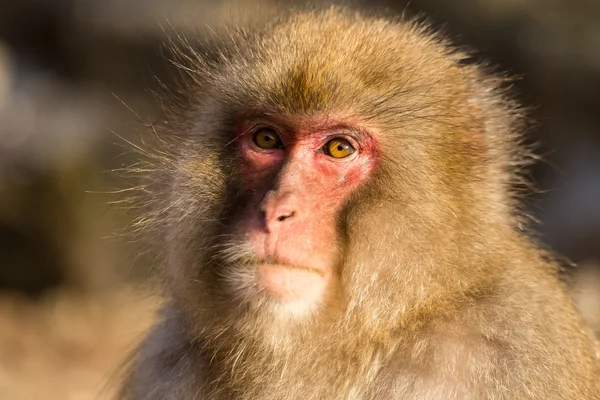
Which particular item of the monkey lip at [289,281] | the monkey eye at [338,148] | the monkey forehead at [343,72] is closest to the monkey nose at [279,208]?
the monkey lip at [289,281]

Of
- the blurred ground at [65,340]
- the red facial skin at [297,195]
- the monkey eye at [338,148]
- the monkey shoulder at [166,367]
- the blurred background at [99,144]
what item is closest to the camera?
the red facial skin at [297,195]

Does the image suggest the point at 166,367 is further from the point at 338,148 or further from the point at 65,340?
the point at 65,340

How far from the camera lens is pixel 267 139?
3.21 m

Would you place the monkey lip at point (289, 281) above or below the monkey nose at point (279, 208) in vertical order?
below

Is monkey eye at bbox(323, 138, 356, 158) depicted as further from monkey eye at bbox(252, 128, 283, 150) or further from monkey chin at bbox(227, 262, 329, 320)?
monkey chin at bbox(227, 262, 329, 320)

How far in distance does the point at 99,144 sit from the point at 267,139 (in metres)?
5.95

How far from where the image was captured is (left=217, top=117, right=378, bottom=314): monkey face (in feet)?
9.21

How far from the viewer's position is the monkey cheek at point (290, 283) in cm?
280

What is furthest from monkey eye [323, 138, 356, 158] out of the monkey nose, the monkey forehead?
the monkey nose

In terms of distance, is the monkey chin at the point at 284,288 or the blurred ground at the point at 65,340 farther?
the blurred ground at the point at 65,340

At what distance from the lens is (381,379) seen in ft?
9.81

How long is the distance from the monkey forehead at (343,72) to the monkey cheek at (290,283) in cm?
62

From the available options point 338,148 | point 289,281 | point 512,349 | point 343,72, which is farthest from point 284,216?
point 512,349

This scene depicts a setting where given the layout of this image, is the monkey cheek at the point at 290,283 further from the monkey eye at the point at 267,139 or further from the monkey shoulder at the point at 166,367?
the monkey shoulder at the point at 166,367
